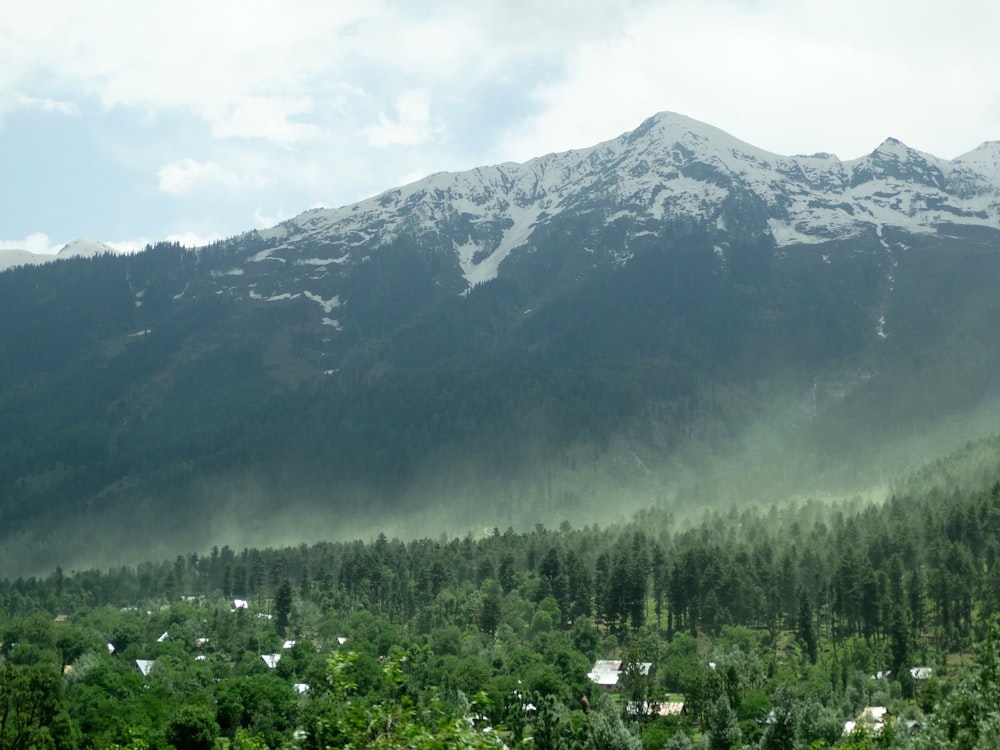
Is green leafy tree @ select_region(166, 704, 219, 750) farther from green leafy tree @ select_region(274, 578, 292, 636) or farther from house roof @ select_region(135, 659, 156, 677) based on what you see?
green leafy tree @ select_region(274, 578, 292, 636)

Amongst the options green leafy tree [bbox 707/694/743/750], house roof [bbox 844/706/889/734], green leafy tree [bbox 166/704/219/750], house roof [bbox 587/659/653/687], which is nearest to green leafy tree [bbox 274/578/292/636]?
house roof [bbox 587/659/653/687]

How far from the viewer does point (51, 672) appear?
430ft

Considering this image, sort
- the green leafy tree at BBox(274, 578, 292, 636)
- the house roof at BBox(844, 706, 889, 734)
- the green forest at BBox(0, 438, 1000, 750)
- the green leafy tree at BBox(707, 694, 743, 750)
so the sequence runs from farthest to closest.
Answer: the green leafy tree at BBox(274, 578, 292, 636)
the green forest at BBox(0, 438, 1000, 750)
the green leafy tree at BBox(707, 694, 743, 750)
the house roof at BBox(844, 706, 889, 734)

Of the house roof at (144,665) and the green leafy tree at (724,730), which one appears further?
the house roof at (144,665)

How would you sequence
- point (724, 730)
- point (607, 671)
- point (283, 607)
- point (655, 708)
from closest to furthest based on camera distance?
point (724, 730) → point (655, 708) → point (607, 671) → point (283, 607)

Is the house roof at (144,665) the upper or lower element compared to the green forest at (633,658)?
lower

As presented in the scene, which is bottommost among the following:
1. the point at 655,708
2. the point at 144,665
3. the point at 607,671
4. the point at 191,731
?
the point at 144,665

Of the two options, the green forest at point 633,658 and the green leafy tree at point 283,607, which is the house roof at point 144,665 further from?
the green leafy tree at point 283,607

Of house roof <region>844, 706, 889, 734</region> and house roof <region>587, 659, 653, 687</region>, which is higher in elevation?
house roof <region>844, 706, 889, 734</region>

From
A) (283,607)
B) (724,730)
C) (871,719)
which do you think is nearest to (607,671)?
(724,730)

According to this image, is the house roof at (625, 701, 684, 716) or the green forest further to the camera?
the house roof at (625, 701, 684, 716)

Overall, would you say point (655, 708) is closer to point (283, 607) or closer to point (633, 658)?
point (633, 658)

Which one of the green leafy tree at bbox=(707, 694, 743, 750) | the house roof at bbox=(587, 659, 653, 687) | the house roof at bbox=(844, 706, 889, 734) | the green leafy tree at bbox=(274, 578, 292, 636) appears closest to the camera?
the house roof at bbox=(844, 706, 889, 734)

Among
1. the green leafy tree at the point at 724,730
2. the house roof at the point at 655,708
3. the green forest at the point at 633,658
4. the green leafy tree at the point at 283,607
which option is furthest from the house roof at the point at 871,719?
the green leafy tree at the point at 283,607
